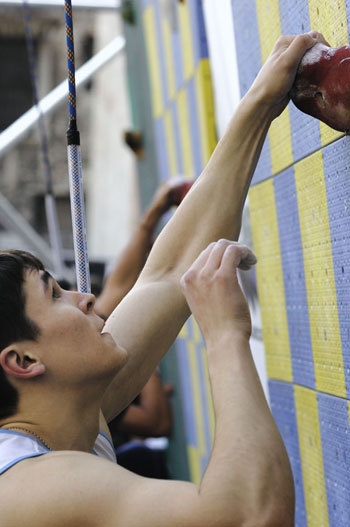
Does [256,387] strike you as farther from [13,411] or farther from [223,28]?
[223,28]

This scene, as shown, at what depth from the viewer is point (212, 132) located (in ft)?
8.75

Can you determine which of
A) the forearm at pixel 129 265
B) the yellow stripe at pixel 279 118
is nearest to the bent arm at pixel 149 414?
the forearm at pixel 129 265

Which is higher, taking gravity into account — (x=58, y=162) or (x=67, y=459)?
(x=58, y=162)

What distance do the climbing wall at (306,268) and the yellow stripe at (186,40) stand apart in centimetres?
76

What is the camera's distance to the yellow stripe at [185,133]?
3.06 m

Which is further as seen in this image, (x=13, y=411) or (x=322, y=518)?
(x=322, y=518)

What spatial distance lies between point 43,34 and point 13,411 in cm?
1551

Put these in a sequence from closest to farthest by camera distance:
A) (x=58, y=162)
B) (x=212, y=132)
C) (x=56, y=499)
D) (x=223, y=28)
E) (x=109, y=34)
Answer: (x=56, y=499), (x=223, y=28), (x=212, y=132), (x=109, y=34), (x=58, y=162)

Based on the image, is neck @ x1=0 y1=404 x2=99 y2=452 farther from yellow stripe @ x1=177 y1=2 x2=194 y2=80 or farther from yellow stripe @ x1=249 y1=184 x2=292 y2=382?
yellow stripe @ x1=177 y1=2 x2=194 y2=80

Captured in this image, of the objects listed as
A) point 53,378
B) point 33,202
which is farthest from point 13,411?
point 33,202

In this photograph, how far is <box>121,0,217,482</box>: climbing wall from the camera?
9.16 feet

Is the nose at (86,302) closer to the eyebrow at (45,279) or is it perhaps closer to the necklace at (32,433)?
the eyebrow at (45,279)

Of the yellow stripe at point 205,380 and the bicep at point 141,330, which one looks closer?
the bicep at point 141,330

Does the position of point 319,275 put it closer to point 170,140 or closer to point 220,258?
point 220,258
